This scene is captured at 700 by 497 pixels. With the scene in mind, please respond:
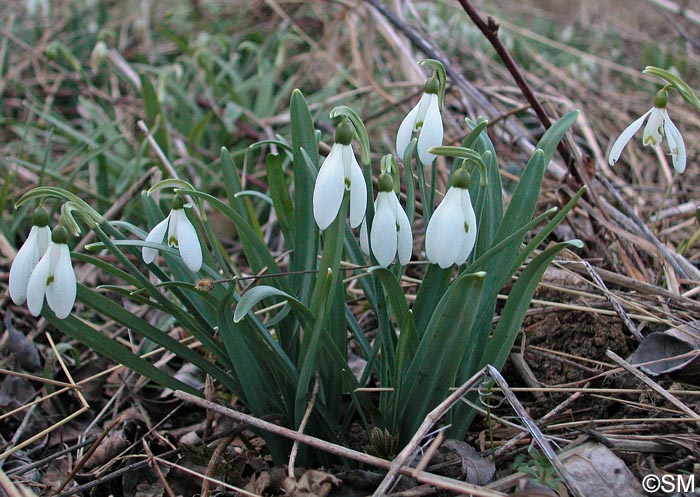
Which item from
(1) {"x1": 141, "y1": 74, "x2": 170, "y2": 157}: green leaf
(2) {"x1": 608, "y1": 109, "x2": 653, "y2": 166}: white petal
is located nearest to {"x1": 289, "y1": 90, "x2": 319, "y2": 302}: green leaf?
(2) {"x1": 608, "y1": 109, "x2": 653, "y2": 166}: white petal

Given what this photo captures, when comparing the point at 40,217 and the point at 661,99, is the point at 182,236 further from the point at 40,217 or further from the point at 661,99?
the point at 661,99

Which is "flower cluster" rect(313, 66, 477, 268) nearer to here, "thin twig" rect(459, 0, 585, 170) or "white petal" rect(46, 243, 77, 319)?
"white petal" rect(46, 243, 77, 319)

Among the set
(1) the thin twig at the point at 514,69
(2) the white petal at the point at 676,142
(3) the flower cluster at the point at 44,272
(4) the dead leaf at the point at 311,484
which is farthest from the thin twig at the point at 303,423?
(1) the thin twig at the point at 514,69

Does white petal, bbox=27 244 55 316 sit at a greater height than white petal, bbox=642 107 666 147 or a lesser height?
lesser

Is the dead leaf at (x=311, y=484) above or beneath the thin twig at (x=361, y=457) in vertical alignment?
beneath

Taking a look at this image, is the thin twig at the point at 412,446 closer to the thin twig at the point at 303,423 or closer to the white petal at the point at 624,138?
the thin twig at the point at 303,423

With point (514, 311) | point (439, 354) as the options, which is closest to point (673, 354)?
point (514, 311)
